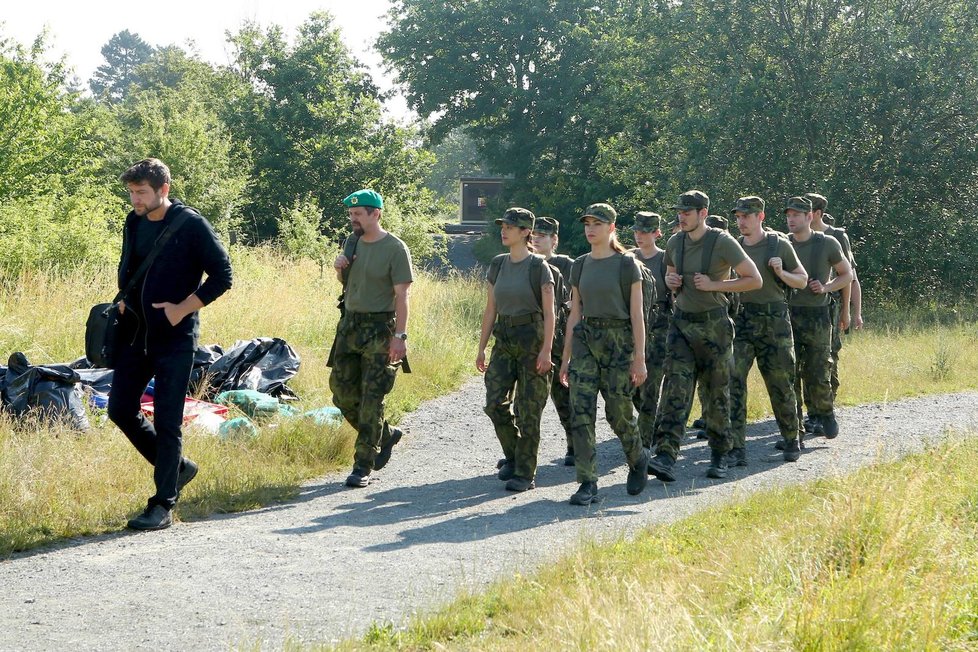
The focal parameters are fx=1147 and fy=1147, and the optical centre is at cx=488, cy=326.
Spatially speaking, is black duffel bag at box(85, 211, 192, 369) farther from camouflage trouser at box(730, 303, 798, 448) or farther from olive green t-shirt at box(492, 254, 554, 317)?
camouflage trouser at box(730, 303, 798, 448)

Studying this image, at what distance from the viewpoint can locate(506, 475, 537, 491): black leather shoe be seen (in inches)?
319

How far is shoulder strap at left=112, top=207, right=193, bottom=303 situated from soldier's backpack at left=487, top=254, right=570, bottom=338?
7.76 ft

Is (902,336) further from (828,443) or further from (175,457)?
(175,457)

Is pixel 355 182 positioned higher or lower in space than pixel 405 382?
higher

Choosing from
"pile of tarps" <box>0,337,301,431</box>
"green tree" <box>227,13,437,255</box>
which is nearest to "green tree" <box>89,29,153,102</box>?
"green tree" <box>227,13,437,255</box>

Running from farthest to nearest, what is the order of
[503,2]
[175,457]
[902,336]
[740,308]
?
[503,2] < [902,336] < [740,308] < [175,457]

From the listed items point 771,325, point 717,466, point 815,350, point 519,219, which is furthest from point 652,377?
point 519,219

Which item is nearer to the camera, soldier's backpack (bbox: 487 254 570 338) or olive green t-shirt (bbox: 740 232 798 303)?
soldier's backpack (bbox: 487 254 570 338)

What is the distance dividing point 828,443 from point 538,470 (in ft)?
9.63

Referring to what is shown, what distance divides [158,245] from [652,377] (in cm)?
435

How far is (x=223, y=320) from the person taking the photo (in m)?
14.2

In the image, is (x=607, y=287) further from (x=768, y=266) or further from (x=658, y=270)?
(x=768, y=266)

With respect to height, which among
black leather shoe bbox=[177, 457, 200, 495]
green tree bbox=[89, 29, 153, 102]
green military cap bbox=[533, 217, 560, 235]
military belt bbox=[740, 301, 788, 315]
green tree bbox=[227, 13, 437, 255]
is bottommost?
black leather shoe bbox=[177, 457, 200, 495]

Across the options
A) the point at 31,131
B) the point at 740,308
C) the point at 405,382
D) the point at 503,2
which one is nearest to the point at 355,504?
the point at 740,308
